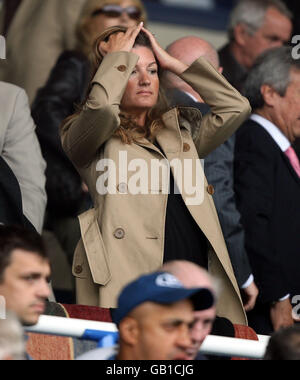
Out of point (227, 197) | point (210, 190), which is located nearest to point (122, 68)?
point (210, 190)

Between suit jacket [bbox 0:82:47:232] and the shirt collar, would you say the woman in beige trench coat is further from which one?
the shirt collar

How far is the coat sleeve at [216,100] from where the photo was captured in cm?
578

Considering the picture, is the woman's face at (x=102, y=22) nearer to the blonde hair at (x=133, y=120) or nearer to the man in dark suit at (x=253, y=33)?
the man in dark suit at (x=253, y=33)

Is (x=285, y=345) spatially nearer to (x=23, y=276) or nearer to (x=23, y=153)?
(x=23, y=276)

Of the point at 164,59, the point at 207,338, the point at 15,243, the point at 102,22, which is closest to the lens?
the point at 15,243

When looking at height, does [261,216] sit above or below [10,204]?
below

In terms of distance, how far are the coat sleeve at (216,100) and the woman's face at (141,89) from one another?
20 centimetres

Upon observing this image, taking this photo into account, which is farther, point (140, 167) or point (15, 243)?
point (140, 167)

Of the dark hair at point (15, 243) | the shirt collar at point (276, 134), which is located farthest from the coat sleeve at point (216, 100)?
the dark hair at point (15, 243)

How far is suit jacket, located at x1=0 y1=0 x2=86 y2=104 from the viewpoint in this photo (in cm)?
761

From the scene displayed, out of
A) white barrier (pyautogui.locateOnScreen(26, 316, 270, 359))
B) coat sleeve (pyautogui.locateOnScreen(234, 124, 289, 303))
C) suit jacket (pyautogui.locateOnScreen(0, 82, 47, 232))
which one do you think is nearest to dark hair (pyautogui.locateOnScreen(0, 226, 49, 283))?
white barrier (pyautogui.locateOnScreen(26, 316, 270, 359))

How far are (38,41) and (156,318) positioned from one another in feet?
13.0

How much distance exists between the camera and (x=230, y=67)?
785 cm

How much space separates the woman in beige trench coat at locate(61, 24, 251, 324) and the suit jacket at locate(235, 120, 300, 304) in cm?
60
